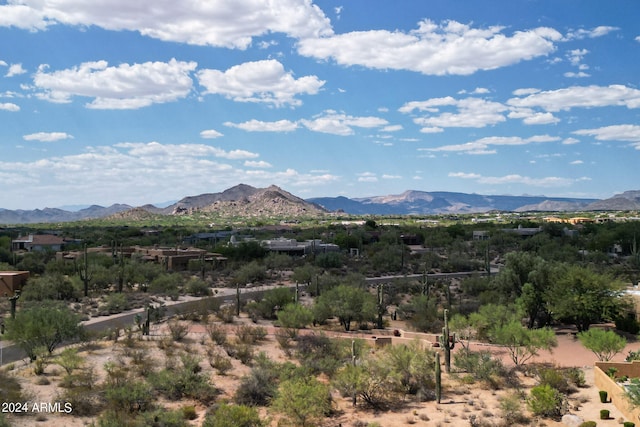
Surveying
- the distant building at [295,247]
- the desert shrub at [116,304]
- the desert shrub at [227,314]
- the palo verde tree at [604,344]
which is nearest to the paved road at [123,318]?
the desert shrub at [116,304]

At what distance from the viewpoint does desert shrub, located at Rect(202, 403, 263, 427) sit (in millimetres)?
19375

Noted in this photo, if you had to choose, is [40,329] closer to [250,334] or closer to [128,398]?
[128,398]

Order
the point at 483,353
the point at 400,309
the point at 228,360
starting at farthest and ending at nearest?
the point at 400,309 → the point at 483,353 → the point at 228,360

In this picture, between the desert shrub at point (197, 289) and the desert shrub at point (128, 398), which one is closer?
the desert shrub at point (128, 398)

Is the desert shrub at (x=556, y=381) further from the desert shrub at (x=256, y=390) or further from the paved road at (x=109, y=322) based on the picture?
the paved road at (x=109, y=322)

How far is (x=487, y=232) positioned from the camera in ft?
377

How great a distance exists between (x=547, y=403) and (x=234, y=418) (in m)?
12.3

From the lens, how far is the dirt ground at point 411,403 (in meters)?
22.4

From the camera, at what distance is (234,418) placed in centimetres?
1961

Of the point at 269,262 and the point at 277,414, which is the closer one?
the point at 277,414

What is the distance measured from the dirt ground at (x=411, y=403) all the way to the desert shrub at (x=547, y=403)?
494mm

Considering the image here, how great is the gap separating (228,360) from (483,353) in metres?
13.3

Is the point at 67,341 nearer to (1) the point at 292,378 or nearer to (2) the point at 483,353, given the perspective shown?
(1) the point at 292,378

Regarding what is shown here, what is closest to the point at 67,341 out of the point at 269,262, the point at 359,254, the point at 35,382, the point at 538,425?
the point at 35,382
